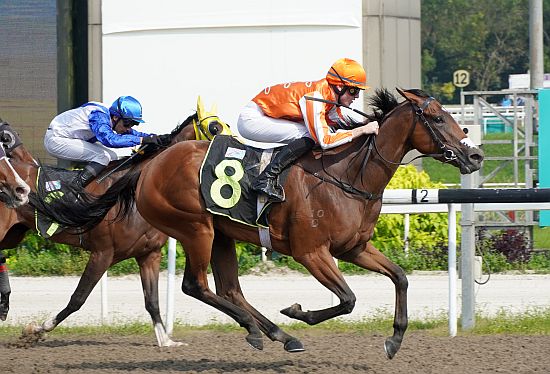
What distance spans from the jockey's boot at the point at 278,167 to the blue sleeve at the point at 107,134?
5.20ft

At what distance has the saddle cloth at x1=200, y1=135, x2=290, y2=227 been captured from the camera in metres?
7.20

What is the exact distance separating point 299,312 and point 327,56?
20.6ft

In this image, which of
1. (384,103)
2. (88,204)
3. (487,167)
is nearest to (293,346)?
(384,103)

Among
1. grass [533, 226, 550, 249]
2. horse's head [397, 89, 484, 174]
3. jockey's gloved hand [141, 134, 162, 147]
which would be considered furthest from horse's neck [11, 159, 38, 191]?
grass [533, 226, 550, 249]

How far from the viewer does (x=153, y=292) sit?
323 inches

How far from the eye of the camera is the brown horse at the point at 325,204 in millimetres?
7055

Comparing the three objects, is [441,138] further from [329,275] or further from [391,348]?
[391,348]

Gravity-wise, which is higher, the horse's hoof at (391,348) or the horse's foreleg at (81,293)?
the horse's foreleg at (81,293)

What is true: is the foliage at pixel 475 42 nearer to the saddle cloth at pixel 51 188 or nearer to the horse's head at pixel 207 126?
the horse's head at pixel 207 126

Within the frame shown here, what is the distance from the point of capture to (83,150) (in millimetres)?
8648

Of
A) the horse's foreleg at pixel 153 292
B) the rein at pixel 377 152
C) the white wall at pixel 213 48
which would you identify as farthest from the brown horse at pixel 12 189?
the white wall at pixel 213 48

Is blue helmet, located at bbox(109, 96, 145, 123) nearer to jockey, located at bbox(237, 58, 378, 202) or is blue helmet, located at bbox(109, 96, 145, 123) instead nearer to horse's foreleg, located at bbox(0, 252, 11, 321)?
jockey, located at bbox(237, 58, 378, 202)

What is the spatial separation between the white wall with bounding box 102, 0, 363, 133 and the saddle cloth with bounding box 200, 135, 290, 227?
5.78 metres

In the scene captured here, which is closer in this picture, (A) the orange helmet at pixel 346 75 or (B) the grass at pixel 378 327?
(A) the orange helmet at pixel 346 75
